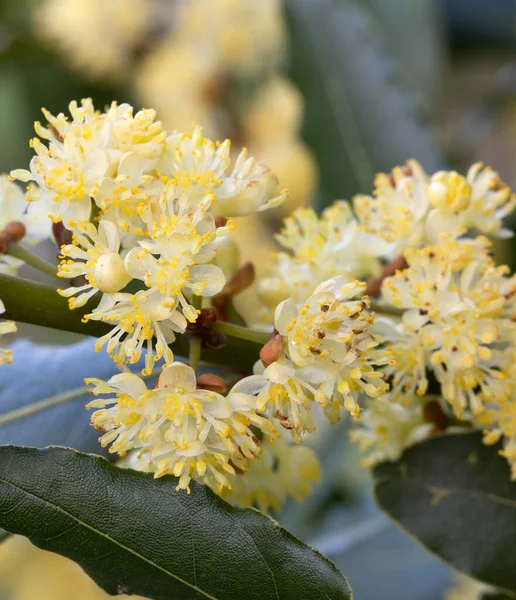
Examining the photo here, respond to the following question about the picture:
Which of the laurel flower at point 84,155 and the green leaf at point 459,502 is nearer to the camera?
the laurel flower at point 84,155

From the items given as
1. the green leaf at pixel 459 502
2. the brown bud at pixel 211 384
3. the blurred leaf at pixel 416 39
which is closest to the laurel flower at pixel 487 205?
the green leaf at pixel 459 502

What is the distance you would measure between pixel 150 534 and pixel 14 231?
0.30m

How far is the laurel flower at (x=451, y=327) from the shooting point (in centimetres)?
73

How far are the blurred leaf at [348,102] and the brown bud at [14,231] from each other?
0.96 metres

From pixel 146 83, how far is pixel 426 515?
1884 millimetres

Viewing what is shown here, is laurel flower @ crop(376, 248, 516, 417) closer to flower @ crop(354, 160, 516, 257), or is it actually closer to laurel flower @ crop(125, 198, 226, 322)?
flower @ crop(354, 160, 516, 257)

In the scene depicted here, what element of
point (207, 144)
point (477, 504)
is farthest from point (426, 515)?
point (207, 144)

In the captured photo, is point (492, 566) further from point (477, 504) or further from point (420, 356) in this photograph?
point (420, 356)

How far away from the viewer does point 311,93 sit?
5.48 ft

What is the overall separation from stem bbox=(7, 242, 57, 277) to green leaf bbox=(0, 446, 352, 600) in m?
0.18

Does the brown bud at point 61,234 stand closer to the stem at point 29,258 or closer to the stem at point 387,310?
the stem at point 29,258

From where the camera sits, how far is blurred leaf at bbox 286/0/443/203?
159 cm

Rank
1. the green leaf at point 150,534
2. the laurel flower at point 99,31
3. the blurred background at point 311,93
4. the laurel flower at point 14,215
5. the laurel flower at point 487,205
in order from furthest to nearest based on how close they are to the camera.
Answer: the laurel flower at point 99,31, the blurred background at point 311,93, the laurel flower at point 487,205, the laurel flower at point 14,215, the green leaf at point 150,534

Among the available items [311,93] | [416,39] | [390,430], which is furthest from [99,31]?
[390,430]
